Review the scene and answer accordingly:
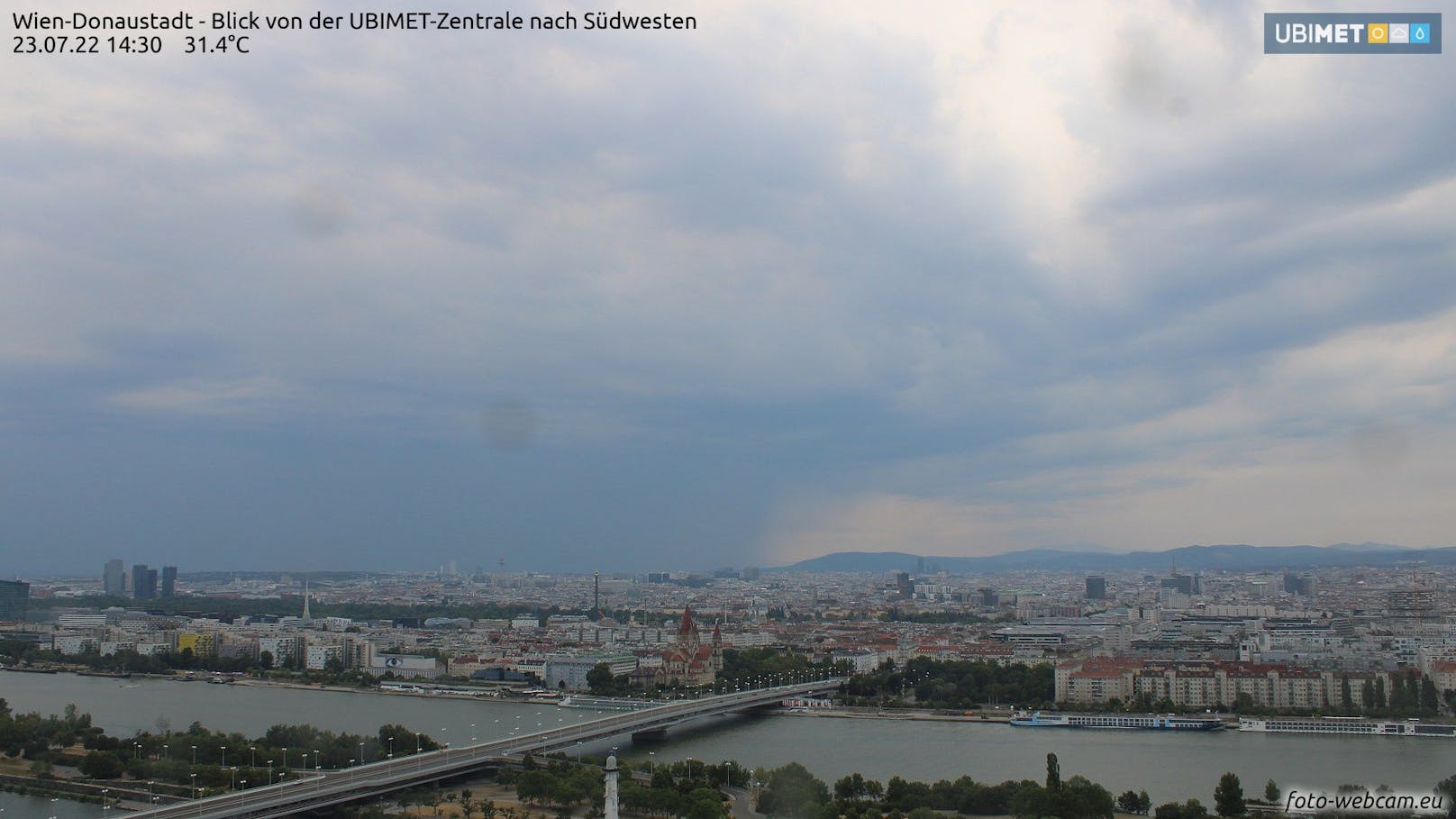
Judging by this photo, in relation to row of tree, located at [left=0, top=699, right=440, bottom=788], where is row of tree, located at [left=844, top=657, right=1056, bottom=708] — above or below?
below

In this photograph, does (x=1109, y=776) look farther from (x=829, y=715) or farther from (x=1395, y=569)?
(x=1395, y=569)

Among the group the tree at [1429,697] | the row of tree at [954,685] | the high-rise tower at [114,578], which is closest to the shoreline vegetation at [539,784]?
the tree at [1429,697]

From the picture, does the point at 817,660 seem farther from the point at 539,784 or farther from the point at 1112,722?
the point at 539,784

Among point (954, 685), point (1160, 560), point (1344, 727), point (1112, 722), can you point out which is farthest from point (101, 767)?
point (1160, 560)

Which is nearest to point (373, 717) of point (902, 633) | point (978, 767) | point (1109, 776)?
point (978, 767)

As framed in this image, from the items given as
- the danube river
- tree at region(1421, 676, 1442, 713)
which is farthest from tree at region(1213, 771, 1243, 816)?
tree at region(1421, 676, 1442, 713)

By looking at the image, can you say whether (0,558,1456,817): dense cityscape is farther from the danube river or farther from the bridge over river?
the danube river
